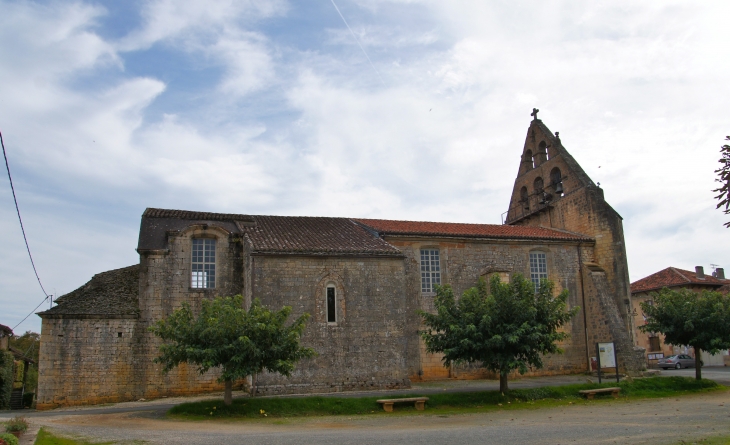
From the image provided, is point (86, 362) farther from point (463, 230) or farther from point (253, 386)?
point (463, 230)

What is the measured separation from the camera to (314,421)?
55.6ft

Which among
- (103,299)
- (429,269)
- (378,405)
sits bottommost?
(378,405)

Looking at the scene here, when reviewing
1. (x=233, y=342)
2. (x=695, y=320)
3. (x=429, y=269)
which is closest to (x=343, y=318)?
(x=429, y=269)

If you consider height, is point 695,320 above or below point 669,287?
below

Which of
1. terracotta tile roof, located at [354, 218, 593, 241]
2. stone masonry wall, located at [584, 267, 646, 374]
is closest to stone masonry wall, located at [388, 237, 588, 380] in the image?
terracotta tile roof, located at [354, 218, 593, 241]

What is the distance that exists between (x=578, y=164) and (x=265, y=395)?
21.1 metres

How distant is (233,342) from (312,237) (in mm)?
8857

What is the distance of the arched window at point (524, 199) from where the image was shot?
36.7 meters

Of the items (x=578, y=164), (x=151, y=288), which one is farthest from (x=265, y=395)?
(x=578, y=164)

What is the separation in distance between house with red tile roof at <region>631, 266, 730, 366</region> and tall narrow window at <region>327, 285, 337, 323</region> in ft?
92.9

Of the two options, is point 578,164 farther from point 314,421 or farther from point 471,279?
point 314,421

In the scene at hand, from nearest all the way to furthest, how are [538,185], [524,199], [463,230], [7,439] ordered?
[7,439]
[463,230]
[538,185]
[524,199]

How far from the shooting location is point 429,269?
91.2ft

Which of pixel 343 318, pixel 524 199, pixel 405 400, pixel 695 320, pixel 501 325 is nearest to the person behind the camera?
pixel 405 400
